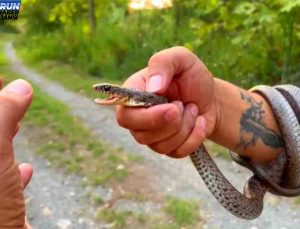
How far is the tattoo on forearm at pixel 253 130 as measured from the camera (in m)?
2.38

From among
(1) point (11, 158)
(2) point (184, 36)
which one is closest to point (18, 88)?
(1) point (11, 158)

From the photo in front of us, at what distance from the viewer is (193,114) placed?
199 cm

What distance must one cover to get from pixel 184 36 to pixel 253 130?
7.78 m

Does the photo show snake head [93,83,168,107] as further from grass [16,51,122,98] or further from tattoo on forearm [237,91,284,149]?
grass [16,51,122,98]

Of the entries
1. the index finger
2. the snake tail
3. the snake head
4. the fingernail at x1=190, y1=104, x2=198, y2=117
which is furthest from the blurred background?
the snake head

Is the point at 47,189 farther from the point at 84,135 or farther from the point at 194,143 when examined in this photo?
the point at 194,143

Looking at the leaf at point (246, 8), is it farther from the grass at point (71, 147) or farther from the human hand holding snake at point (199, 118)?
the human hand holding snake at point (199, 118)

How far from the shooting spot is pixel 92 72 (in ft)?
38.7

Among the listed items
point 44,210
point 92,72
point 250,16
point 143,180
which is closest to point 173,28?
point 92,72

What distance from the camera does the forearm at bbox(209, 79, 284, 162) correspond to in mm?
2330

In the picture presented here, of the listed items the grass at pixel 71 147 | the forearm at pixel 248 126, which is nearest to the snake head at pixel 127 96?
the forearm at pixel 248 126

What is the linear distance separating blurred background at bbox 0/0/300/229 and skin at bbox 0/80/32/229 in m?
2.81

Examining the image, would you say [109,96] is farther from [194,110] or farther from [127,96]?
[194,110]

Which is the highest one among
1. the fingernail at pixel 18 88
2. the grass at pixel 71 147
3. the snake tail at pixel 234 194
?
the fingernail at pixel 18 88
